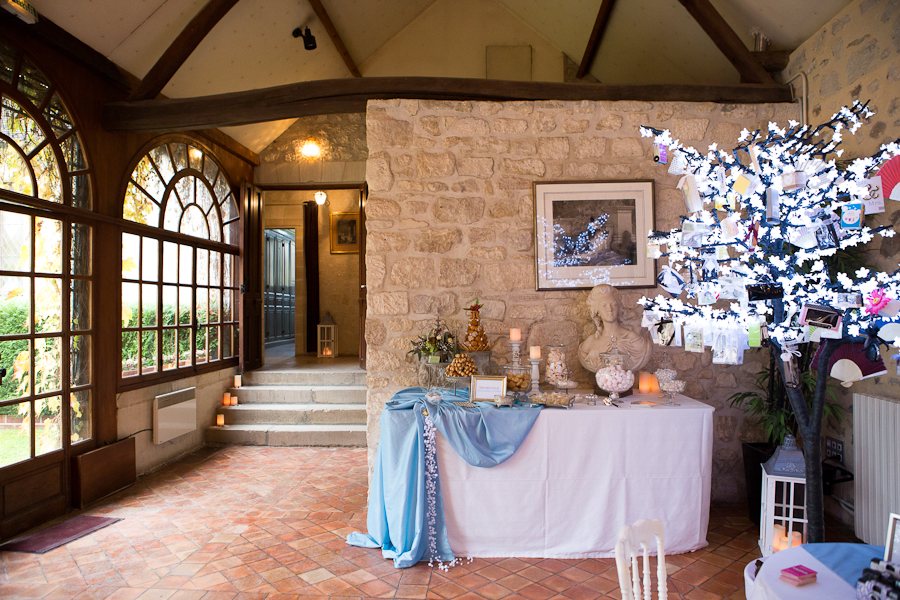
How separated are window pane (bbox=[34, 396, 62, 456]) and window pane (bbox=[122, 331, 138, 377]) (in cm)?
65

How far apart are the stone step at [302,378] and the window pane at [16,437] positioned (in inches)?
103

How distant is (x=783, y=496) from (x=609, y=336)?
126 cm

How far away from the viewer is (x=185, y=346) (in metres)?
5.09

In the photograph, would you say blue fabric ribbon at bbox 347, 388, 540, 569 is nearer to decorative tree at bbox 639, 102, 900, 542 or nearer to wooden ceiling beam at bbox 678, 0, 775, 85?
decorative tree at bbox 639, 102, 900, 542

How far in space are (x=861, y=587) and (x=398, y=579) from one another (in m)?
2.04

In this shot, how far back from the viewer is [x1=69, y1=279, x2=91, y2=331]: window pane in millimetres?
3758

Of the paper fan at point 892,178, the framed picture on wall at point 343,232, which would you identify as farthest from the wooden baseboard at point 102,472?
the framed picture on wall at point 343,232

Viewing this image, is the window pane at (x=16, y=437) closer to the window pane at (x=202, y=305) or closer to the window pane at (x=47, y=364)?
the window pane at (x=47, y=364)

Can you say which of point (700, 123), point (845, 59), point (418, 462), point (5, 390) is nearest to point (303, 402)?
point (5, 390)

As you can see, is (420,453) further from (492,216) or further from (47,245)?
(47,245)

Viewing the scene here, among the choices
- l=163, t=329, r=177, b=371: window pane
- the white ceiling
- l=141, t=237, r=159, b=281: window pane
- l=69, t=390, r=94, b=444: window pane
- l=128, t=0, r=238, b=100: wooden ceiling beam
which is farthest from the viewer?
l=163, t=329, r=177, b=371: window pane

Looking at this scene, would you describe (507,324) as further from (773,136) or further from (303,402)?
(303,402)

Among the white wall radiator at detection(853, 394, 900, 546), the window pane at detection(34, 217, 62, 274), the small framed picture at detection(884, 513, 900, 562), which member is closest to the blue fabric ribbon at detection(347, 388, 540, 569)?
the small framed picture at detection(884, 513, 900, 562)

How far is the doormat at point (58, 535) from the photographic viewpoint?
3.03 metres
